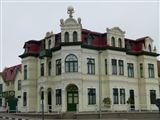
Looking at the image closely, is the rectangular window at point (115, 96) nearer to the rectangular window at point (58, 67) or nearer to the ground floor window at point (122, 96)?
the ground floor window at point (122, 96)

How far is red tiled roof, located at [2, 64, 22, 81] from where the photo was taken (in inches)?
2571

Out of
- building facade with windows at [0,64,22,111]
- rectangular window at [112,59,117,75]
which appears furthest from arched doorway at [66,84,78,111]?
building facade with windows at [0,64,22,111]

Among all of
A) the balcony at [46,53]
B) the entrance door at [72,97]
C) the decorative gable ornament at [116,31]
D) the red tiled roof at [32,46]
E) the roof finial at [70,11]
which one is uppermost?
the roof finial at [70,11]

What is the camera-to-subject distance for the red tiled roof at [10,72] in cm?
Result: 6531

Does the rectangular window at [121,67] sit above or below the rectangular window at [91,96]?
above

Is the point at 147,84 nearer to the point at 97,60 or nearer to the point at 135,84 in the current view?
the point at 135,84

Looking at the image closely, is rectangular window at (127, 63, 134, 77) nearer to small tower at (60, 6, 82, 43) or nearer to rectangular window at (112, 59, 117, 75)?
rectangular window at (112, 59, 117, 75)

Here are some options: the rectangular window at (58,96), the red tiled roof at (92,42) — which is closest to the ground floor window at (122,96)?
the red tiled roof at (92,42)

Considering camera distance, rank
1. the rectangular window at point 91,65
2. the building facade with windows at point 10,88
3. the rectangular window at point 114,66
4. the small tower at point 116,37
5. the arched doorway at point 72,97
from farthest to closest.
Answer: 1. the building facade with windows at point 10,88
2. the small tower at point 116,37
3. the rectangular window at point 114,66
4. the rectangular window at point 91,65
5. the arched doorway at point 72,97

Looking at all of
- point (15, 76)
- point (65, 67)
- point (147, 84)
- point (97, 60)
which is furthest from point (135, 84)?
point (15, 76)

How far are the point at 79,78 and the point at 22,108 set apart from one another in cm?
1157

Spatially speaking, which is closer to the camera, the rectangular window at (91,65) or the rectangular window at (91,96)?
the rectangular window at (91,96)

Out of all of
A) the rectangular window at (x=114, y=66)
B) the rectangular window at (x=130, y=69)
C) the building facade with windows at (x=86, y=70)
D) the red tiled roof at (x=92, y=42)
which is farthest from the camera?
the rectangular window at (x=130, y=69)

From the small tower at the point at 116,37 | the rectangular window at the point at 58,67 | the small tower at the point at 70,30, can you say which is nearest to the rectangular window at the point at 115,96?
the small tower at the point at 116,37
